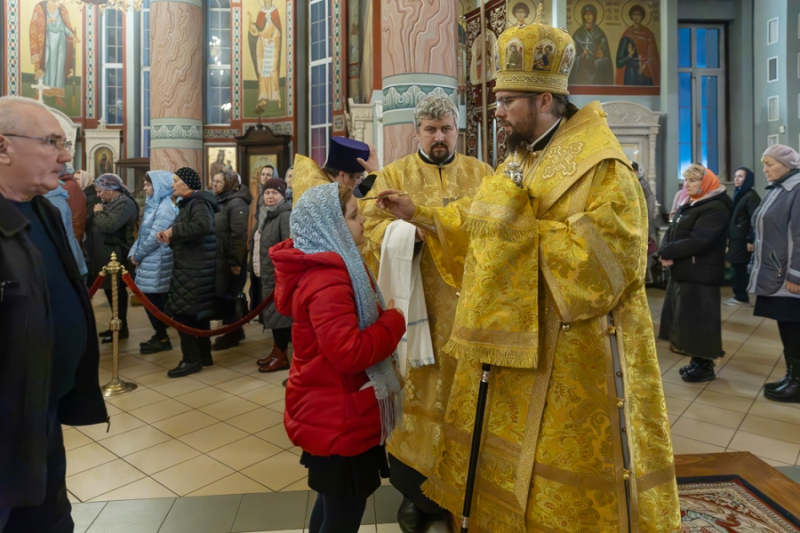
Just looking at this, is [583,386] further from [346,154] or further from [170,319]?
[170,319]

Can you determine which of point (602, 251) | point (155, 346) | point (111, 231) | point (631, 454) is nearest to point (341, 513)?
point (631, 454)

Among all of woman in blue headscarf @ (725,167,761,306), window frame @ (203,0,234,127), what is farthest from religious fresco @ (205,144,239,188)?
woman in blue headscarf @ (725,167,761,306)

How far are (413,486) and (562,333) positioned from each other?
4.05 feet

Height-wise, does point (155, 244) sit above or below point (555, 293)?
above

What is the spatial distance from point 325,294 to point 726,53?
13.6m

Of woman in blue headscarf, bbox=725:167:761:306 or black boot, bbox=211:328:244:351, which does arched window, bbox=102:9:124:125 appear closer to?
black boot, bbox=211:328:244:351

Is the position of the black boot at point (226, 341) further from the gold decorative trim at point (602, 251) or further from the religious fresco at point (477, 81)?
the gold decorative trim at point (602, 251)

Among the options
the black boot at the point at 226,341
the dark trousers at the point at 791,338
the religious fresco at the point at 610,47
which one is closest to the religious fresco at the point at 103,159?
the black boot at the point at 226,341

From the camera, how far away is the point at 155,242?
5.54m

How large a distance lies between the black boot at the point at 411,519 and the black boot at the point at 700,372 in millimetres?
3429

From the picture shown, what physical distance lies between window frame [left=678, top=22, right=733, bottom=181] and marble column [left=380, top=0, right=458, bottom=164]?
9.83 m

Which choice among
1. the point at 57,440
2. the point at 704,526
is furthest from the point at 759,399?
the point at 57,440

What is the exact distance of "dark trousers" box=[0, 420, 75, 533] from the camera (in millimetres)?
1675

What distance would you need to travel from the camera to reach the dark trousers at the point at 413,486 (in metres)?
2.67
